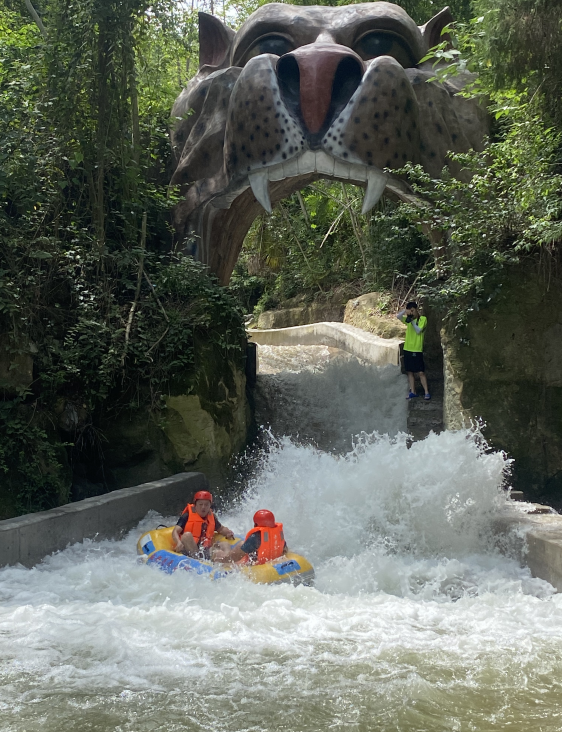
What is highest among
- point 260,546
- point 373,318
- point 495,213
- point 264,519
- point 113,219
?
point 113,219

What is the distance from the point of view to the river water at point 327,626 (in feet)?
11.5

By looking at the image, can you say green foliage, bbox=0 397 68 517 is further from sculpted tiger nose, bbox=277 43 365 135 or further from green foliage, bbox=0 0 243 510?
sculpted tiger nose, bbox=277 43 365 135

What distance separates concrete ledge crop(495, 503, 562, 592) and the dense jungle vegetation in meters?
2.90

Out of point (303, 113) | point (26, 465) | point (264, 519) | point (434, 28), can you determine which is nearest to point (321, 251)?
point (434, 28)

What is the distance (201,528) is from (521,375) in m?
4.53

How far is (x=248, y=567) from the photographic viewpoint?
225 inches

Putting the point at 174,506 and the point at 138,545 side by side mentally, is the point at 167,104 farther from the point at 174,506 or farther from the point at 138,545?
the point at 138,545

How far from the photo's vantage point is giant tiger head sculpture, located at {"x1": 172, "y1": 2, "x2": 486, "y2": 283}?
9.80 meters

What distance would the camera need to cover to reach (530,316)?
895 cm

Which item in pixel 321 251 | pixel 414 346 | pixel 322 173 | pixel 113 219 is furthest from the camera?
pixel 321 251

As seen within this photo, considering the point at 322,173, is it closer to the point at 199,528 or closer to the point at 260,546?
the point at 199,528

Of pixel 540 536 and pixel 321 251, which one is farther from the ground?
pixel 321 251

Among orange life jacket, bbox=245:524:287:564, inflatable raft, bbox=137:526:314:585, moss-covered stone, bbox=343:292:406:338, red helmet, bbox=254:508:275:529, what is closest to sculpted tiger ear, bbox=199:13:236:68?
moss-covered stone, bbox=343:292:406:338

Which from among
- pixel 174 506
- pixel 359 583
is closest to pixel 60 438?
pixel 174 506
